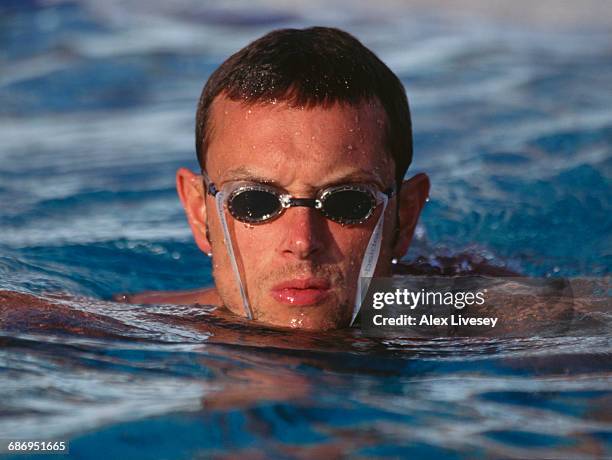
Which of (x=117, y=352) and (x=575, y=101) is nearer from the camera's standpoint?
(x=117, y=352)

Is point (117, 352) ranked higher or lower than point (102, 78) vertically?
lower

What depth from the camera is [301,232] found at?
395cm

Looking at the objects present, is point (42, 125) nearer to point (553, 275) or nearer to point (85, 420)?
point (553, 275)

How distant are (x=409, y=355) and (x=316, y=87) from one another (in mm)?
1041

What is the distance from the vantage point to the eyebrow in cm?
402

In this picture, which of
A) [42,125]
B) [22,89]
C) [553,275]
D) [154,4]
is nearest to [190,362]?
[553,275]

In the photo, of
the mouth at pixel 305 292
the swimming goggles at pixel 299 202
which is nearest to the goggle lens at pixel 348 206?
the swimming goggles at pixel 299 202

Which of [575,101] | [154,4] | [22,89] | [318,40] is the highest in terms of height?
[154,4]

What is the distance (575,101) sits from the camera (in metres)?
8.77

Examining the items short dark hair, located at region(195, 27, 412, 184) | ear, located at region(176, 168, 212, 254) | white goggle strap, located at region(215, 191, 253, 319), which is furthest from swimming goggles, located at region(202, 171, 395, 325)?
ear, located at region(176, 168, 212, 254)

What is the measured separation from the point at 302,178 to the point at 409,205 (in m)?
0.76

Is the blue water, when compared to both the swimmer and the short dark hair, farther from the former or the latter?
the short dark hair

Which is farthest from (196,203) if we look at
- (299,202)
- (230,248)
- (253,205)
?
(299,202)

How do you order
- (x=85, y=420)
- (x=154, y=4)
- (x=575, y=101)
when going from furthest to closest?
(x=154, y=4), (x=575, y=101), (x=85, y=420)
